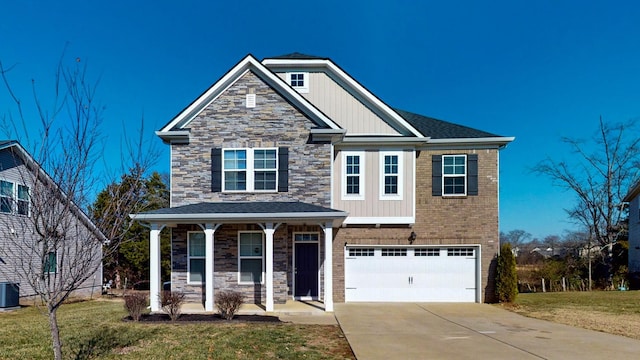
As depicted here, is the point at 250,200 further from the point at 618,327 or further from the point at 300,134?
the point at 618,327

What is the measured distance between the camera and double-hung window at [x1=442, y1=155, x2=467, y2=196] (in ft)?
47.9

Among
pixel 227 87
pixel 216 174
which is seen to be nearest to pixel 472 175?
pixel 216 174

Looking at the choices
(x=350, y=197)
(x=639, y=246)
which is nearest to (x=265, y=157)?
(x=350, y=197)

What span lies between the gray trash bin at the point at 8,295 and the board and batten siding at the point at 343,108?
39.1ft

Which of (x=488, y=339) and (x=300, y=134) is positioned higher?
(x=300, y=134)

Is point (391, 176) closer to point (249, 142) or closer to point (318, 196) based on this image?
point (318, 196)

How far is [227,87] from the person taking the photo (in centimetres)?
1358

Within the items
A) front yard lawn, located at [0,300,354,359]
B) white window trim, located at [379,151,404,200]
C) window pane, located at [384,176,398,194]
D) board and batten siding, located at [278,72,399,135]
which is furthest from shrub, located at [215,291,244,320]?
board and batten siding, located at [278,72,399,135]

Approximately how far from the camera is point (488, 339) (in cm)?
→ 887

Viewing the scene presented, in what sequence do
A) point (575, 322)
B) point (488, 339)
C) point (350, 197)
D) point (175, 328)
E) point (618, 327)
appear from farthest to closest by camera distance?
point (350, 197), point (575, 322), point (618, 327), point (175, 328), point (488, 339)

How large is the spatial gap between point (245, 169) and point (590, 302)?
42.6 feet

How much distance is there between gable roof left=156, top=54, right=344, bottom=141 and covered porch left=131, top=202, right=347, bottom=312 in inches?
102

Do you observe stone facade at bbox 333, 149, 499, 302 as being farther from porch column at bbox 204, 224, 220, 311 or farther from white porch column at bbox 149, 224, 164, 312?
white porch column at bbox 149, 224, 164, 312

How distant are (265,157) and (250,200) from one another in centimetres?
148
